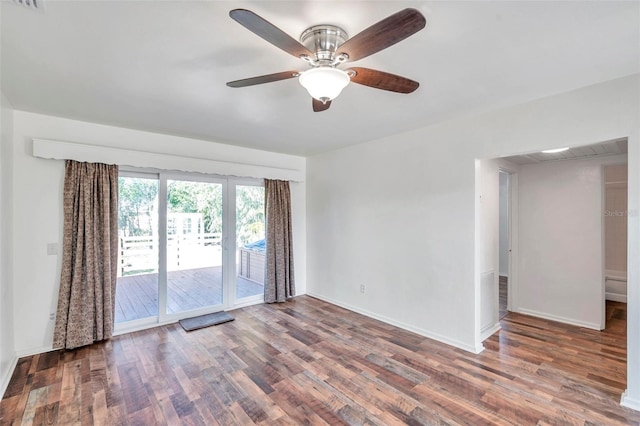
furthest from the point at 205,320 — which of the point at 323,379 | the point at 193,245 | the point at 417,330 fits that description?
the point at 417,330

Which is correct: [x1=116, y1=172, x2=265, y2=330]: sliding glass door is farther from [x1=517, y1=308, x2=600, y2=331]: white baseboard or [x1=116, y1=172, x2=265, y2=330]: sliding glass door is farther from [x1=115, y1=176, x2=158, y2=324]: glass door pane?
[x1=517, y1=308, x2=600, y2=331]: white baseboard

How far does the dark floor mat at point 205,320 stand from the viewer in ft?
A: 12.1

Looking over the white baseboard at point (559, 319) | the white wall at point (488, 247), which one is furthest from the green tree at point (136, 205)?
the white baseboard at point (559, 319)

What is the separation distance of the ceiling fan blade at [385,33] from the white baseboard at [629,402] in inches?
119

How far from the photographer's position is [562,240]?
3.94 m

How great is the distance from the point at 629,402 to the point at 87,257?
16.6 ft

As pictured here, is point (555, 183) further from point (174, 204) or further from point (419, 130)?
point (174, 204)

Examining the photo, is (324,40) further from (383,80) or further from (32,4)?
(32,4)

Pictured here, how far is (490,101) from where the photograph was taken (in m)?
2.62

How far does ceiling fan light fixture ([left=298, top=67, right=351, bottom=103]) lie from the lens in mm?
1529

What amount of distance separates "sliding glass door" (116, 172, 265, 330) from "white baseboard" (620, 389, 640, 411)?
417 cm

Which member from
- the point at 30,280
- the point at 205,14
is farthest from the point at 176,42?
the point at 30,280

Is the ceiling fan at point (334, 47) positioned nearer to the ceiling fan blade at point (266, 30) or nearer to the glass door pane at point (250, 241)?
the ceiling fan blade at point (266, 30)

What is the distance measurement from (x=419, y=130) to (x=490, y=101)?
925 millimetres
